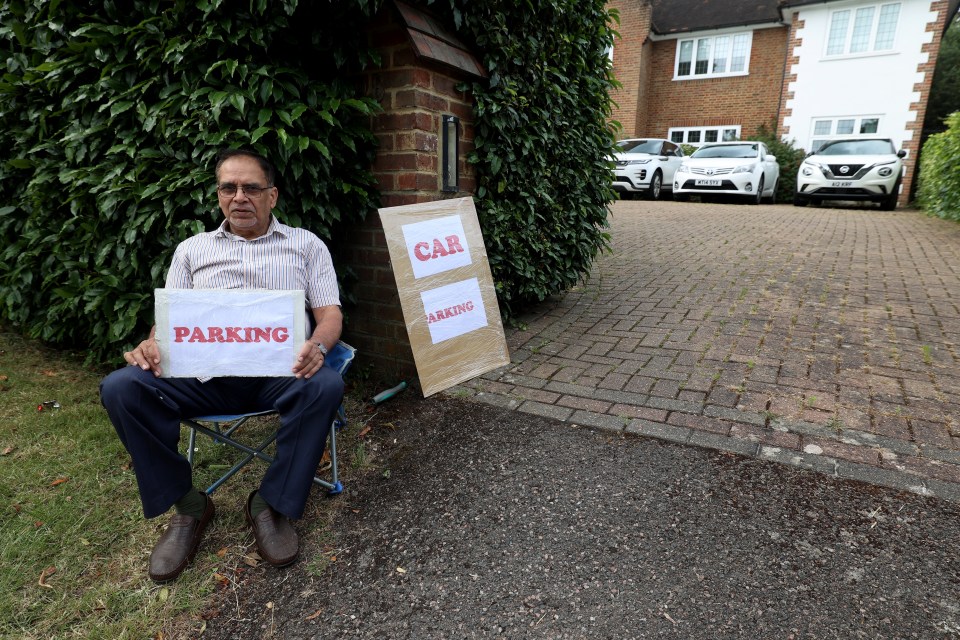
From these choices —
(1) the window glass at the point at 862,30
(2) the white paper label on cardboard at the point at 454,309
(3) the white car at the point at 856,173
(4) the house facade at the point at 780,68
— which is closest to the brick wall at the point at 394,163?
(2) the white paper label on cardboard at the point at 454,309

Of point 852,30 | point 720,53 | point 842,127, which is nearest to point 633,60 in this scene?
point 720,53

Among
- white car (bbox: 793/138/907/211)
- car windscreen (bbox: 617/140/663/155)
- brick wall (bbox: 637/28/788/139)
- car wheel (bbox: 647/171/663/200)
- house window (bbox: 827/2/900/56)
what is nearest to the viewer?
white car (bbox: 793/138/907/211)

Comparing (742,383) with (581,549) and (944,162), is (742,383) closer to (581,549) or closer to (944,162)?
(581,549)

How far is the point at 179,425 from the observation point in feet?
6.93

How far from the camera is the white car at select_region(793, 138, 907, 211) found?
12.4 m

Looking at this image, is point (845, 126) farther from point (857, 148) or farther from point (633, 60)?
point (633, 60)

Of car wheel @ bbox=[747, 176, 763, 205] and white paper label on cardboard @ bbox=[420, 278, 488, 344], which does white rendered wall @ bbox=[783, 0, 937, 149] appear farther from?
white paper label on cardboard @ bbox=[420, 278, 488, 344]

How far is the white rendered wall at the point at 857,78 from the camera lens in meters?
16.7

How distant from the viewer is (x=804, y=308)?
189 inches

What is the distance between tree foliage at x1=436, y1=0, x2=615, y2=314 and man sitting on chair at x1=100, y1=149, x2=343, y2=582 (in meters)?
1.70

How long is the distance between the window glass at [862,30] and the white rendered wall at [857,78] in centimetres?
24

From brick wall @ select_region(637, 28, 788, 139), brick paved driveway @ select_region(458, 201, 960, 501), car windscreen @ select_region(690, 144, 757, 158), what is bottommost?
brick paved driveway @ select_region(458, 201, 960, 501)

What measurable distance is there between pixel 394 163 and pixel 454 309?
0.91 m

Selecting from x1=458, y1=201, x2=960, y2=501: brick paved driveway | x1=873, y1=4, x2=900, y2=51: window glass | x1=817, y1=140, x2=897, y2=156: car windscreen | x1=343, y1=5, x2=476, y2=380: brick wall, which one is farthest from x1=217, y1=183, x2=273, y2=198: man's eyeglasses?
Result: x1=873, y1=4, x2=900, y2=51: window glass
